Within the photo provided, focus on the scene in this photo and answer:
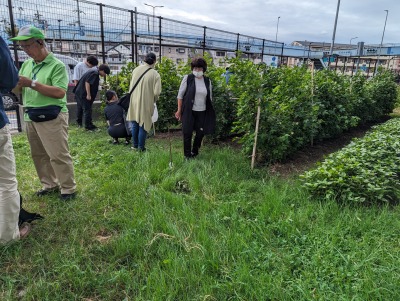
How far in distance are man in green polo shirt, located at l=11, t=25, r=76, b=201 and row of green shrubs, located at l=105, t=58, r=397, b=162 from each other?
2458 mm

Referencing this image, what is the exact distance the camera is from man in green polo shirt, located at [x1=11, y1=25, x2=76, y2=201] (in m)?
2.81

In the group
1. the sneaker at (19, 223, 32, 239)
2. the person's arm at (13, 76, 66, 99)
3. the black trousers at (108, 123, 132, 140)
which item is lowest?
the sneaker at (19, 223, 32, 239)

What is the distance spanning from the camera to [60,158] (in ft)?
10.5

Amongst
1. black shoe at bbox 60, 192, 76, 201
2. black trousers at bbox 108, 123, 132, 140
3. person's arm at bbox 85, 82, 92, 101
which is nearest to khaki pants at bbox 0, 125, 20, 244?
black shoe at bbox 60, 192, 76, 201

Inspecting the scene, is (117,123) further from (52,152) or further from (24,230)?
→ (24,230)

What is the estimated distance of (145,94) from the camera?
502 cm

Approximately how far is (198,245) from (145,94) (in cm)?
317

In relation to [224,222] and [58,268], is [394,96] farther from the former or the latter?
[58,268]

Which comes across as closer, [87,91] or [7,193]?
[7,193]

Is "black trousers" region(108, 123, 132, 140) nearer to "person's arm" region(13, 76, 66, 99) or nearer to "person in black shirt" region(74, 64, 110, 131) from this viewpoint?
"person in black shirt" region(74, 64, 110, 131)

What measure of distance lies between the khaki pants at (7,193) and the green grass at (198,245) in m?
0.14

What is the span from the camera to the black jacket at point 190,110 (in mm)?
4699

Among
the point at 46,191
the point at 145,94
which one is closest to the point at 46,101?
the point at 46,191

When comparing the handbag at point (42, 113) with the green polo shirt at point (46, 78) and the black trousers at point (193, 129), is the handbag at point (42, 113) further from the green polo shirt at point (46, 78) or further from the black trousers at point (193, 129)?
the black trousers at point (193, 129)
